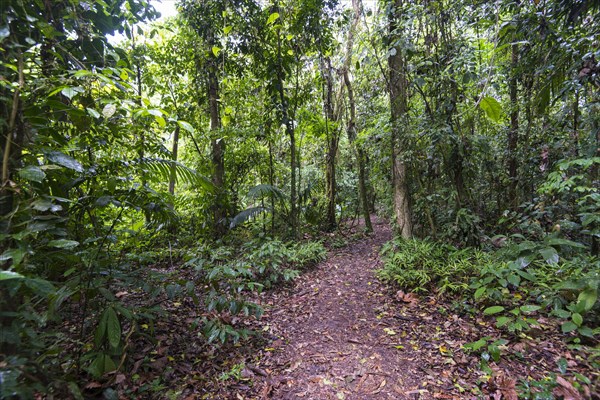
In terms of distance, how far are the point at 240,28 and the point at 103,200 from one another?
4.62 meters

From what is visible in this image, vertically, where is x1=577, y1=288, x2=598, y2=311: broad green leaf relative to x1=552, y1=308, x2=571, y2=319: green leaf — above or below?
above

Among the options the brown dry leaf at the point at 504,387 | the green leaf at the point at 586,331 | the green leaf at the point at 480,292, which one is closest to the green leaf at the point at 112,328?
the brown dry leaf at the point at 504,387

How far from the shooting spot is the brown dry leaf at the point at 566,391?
2.00m

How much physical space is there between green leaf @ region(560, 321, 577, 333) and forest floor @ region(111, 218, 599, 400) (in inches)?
5.9

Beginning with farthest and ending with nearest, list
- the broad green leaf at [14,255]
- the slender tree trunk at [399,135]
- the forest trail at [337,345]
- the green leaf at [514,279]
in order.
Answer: the slender tree trunk at [399,135] < the green leaf at [514,279] < the forest trail at [337,345] < the broad green leaf at [14,255]

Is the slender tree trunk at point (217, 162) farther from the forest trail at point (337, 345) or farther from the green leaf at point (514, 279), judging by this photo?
the green leaf at point (514, 279)

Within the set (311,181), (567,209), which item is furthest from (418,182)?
(311,181)

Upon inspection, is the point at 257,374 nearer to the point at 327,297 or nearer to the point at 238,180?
the point at 327,297

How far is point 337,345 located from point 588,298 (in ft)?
7.49

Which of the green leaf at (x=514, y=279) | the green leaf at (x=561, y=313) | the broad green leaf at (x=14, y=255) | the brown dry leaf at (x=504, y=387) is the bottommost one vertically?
the brown dry leaf at (x=504, y=387)

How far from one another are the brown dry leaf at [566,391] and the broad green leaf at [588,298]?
29.5 inches

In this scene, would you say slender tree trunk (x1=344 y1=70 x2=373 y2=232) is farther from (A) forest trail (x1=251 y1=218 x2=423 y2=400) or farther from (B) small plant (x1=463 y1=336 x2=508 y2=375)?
(B) small plant (x1=463 y1=336 x2=508 y2=375)

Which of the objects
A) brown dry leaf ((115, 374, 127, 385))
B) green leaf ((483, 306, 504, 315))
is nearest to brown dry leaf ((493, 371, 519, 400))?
green leaf ((483, 306, 504, 315))

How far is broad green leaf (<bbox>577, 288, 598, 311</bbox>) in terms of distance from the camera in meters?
2.46
